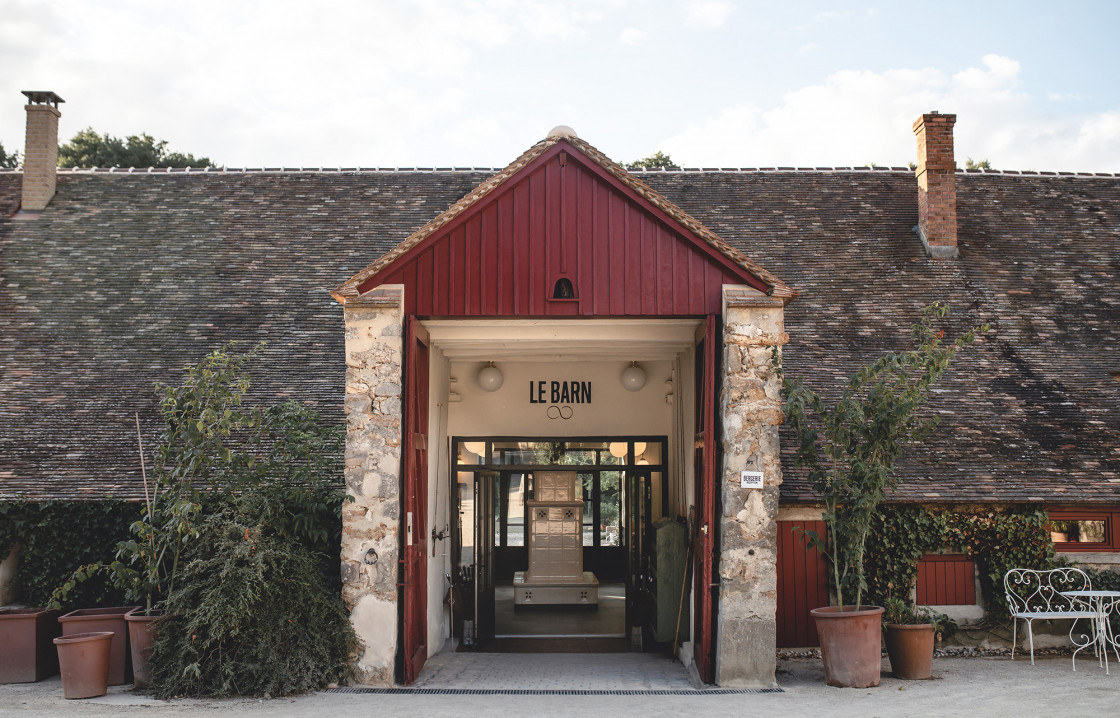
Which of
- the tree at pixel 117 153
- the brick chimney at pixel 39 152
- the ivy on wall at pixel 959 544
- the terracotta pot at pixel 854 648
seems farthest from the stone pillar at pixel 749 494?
the tree at pixel 117 153

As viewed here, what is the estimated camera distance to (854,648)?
785 cm

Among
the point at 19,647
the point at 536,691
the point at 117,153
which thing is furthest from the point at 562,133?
the point at 117,153

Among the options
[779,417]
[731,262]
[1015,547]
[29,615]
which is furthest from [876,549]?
[29,615]

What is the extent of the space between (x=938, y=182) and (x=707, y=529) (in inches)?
314

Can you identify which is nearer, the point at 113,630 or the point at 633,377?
the point at 113,630

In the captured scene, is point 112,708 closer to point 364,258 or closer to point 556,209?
point 556,209

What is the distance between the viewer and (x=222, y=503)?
8.05 meters

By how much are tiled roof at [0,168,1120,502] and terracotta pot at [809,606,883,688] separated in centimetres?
174

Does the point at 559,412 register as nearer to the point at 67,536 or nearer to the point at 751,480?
the point at 751,480

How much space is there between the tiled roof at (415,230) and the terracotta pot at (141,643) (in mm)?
1911

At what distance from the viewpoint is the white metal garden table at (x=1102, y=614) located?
856 centimetres

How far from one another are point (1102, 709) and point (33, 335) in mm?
12327

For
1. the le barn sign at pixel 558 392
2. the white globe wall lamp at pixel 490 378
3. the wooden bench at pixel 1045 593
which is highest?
the white globe wall lamp at pixel 490 378

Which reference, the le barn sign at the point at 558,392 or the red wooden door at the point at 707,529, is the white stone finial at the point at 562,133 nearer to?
the red wooden door at the point at 707,529
